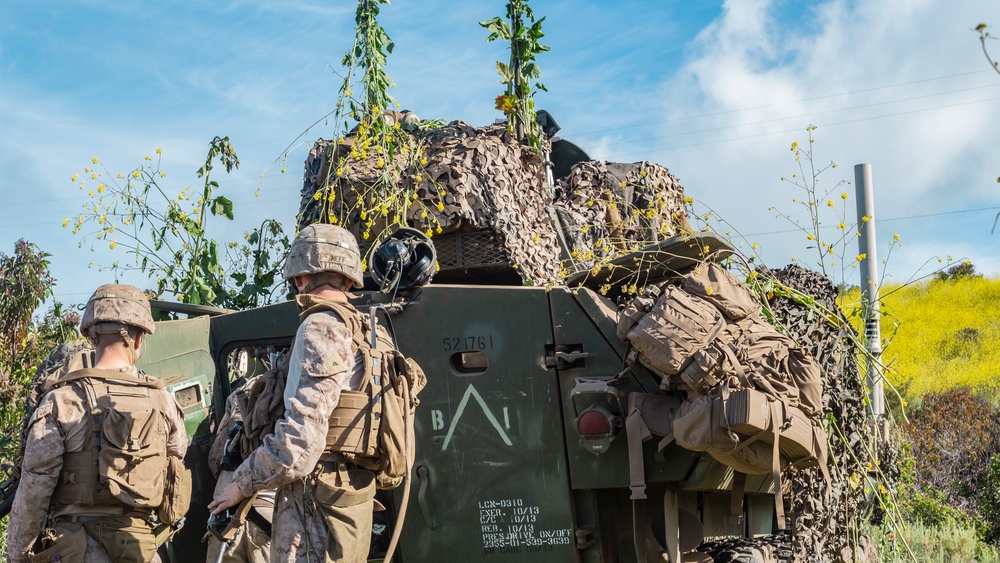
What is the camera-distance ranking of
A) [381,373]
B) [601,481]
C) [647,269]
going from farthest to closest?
[647,269] → [601,481] → [381,373]

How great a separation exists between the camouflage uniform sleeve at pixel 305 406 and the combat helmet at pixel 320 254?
27 centimetres

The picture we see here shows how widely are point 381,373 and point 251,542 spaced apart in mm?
1222

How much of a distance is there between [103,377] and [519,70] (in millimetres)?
3652

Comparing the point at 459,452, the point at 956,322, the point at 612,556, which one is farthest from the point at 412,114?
the point at 956,322

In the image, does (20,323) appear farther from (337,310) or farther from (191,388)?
(337,310)

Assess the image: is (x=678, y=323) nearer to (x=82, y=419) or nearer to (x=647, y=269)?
(x=647, y=269)

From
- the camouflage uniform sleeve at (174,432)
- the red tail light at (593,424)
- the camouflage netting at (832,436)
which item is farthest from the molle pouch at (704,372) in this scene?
the camouflage uniform sleeve at (174,432)

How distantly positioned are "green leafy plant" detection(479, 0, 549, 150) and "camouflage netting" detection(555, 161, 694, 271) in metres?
0.52

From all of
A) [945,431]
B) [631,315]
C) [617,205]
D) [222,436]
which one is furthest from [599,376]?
[945,431]

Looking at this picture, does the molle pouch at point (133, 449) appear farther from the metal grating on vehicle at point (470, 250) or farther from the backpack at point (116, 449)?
the metal grating on vehicle at point (470, 250)

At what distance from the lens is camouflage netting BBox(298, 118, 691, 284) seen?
636 cm

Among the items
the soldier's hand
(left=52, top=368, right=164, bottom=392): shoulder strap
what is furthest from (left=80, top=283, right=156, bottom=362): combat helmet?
the soldier's hand

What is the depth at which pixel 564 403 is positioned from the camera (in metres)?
5.11

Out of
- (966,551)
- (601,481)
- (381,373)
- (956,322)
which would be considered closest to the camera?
(381,373)
